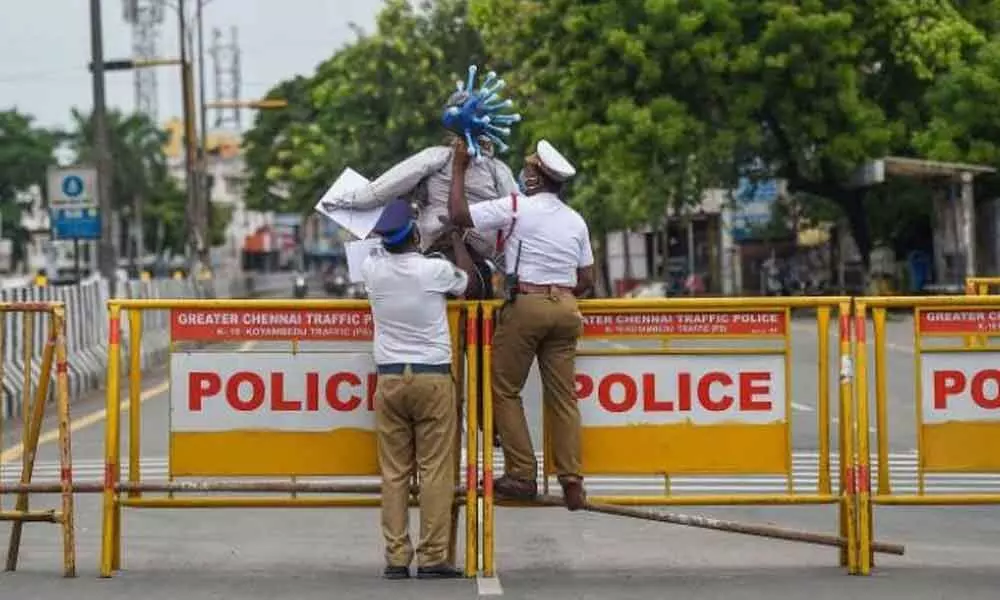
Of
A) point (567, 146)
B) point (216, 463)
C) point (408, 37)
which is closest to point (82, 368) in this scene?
point (216, 463)

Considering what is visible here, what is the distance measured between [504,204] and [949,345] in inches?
92.6

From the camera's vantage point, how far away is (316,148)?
2589 inches

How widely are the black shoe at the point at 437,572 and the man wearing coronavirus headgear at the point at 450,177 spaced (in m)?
1.31

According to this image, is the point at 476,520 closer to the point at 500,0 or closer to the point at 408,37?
the point at 500,0

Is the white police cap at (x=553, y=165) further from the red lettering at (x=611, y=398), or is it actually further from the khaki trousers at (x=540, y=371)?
the red lettering at (x=611, y=398)

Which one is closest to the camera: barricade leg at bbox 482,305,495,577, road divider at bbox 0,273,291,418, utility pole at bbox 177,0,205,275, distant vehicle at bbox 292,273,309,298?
barricade leg at bbox 482,305,495,577

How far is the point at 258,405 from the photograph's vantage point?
9.55m

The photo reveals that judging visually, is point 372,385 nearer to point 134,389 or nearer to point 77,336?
point 134,389

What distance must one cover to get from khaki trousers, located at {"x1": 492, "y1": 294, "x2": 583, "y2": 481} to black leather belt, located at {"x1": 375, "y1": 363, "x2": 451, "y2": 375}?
27 cm

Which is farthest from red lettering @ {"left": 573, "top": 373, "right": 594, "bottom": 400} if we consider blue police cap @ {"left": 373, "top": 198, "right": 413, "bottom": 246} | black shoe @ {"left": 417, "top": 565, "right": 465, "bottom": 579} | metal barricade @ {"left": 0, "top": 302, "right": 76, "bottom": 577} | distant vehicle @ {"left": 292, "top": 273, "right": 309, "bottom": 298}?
distant vehicle @ {"left": 292, "top": 273, "right": 309, "bottom": 298}

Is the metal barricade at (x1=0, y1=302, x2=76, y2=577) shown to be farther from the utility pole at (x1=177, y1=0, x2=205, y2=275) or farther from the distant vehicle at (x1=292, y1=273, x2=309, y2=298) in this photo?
the distant vehicle at (x1=292, y1=273, x2=309, y2=298)

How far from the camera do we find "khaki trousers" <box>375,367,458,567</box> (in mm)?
9133

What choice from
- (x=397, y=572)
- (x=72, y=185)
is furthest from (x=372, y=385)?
(x=72, y=185)

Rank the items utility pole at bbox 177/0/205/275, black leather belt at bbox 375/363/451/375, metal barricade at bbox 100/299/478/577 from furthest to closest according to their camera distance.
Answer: utility pole at bbox 177/0/205/275
metal barricade at bbox 100/299/478/577
black leather belt at bbox 375/363/451/375
